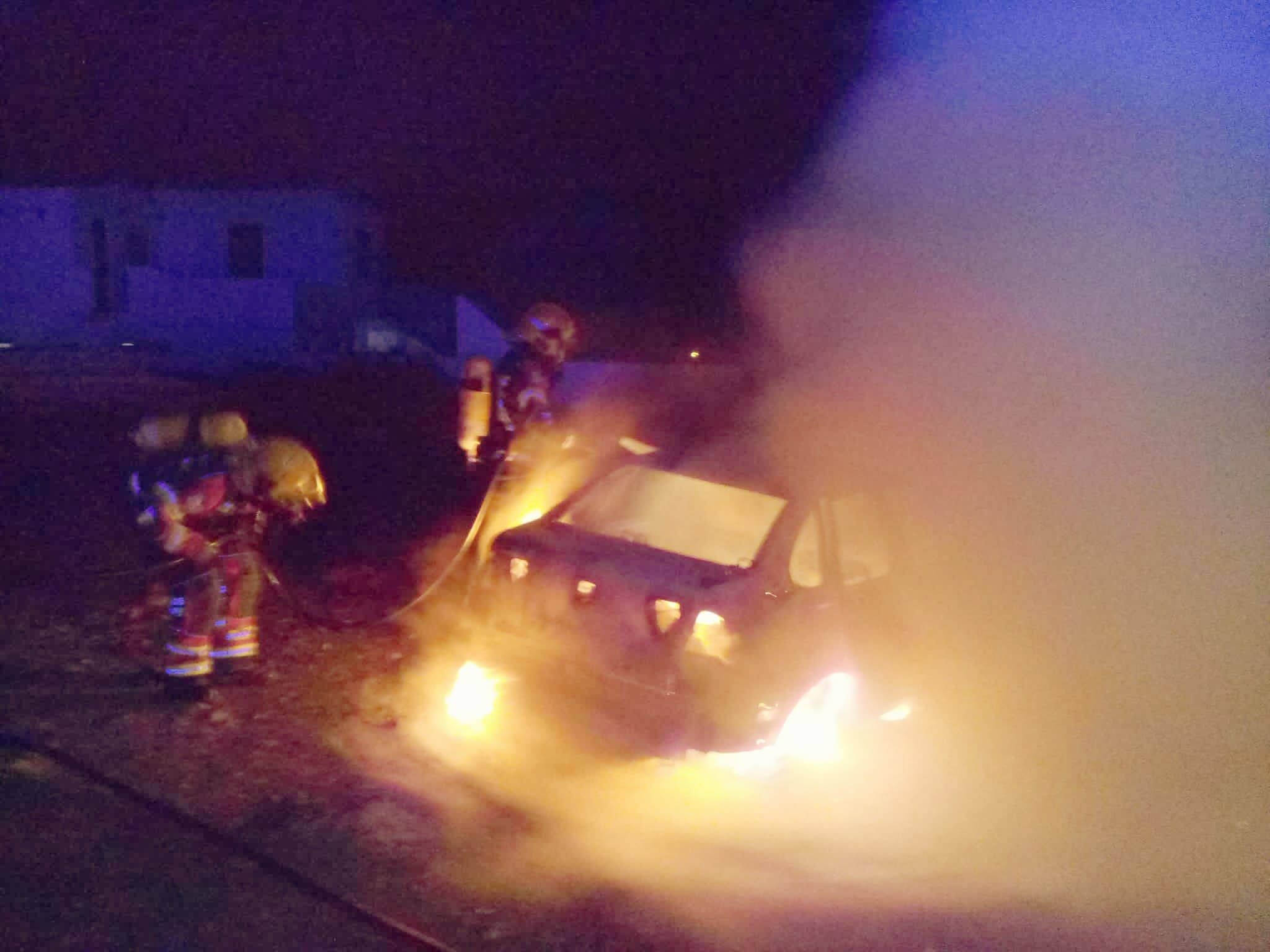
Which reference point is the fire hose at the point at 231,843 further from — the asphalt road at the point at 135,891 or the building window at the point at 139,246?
the building window at the point at 139,246

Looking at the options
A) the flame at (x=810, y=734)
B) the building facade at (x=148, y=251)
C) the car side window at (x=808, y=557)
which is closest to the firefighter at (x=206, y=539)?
the flame at (x=810, y=734)

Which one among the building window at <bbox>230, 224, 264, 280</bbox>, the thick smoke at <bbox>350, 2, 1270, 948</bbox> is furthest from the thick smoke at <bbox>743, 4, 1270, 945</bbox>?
the building window at <bbox>230, 224, 264, 280</bbox>

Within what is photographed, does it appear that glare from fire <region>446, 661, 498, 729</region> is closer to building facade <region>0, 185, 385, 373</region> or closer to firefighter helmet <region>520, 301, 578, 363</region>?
firefighter helmet <region>520, 301, 578, 363</region>

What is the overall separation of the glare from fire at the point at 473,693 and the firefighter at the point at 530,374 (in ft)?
7.05

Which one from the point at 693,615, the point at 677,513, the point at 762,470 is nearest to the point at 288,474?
the point at 677,513

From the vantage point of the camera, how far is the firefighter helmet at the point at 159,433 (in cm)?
570

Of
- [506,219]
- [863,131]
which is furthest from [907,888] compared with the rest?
[506,219]

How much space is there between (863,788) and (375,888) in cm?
245

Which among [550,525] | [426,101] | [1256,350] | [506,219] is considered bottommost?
[550,525]

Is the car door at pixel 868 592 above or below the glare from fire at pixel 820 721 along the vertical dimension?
above

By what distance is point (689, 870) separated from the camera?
492 cm

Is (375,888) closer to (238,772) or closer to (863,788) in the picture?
(238,772)

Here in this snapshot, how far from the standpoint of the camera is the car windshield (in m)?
5.68

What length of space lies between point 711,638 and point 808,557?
0.73 m
